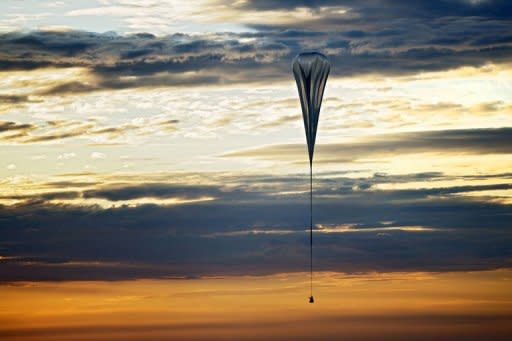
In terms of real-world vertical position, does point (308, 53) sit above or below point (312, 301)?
above

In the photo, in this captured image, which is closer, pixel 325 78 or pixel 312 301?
pixel 312 301

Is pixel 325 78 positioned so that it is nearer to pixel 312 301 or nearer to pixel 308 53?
pixel 308 53

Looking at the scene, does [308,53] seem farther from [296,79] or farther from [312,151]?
[312,151]

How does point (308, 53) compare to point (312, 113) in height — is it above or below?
above

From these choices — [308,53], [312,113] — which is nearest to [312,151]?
[312,113]

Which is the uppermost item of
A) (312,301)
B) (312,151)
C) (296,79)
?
(296,79)

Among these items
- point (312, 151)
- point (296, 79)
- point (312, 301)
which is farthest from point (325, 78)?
point (312, 301)
